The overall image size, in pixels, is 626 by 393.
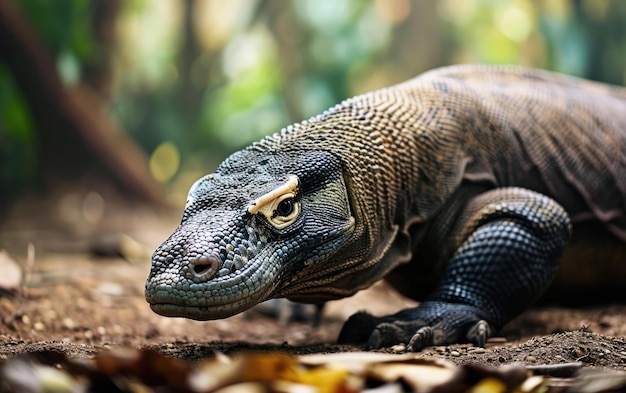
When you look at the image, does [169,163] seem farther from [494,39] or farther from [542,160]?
[542,160]

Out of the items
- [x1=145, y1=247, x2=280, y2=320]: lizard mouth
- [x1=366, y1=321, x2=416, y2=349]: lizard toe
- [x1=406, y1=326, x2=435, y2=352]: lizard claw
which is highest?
[x1=145, y1=247, x2=280, y2=320]: lizard mouth

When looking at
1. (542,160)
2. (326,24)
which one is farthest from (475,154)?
(326,24)

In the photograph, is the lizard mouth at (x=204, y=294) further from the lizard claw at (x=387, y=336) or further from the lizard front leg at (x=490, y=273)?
the lizard front leg at (x=490, y=273)

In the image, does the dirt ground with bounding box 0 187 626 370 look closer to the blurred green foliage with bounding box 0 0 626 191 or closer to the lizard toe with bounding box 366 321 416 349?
the lizard toe with bounding box 366 321 416 349

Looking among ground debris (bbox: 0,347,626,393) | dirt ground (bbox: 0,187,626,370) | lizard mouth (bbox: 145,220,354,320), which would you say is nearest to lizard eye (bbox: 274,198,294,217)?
lizard mouth (bbox: 145,220,354,320)

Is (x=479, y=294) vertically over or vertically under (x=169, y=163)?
under

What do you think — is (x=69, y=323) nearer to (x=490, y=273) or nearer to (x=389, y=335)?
(x=389, y=335)
